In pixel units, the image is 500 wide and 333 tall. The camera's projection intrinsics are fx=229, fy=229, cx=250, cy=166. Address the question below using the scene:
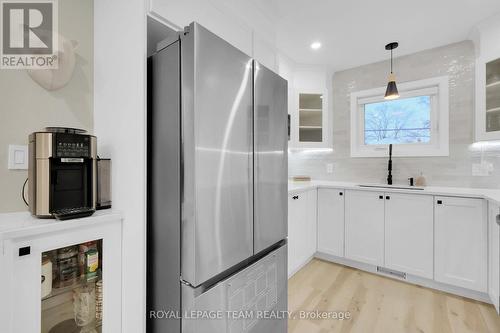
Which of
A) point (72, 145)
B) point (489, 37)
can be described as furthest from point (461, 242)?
point (72, 145)

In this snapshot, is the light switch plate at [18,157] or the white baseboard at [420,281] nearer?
the light switch plate at [18,157]

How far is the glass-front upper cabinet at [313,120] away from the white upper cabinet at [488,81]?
4.94 feet

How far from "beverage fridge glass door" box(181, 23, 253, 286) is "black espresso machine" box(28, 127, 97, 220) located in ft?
1.49

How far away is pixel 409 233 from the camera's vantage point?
2.34 metres

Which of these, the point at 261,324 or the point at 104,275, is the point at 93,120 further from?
the point at 261,324

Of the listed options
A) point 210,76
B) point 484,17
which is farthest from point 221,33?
point 484,17

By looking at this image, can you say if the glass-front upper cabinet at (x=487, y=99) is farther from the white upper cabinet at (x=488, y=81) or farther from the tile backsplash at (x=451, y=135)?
the tile backsplash at (x=451, y=135)

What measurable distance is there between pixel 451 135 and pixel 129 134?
3181mm

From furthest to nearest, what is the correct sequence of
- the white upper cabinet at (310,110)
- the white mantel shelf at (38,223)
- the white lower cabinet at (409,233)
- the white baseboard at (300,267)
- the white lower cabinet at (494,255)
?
the white upper cabinet at (310,110), the white baseboard at (300,267), the white lower cabinet at (409,233), the white lower cabinet at (494,255), the white mantel shelf at (38,223)

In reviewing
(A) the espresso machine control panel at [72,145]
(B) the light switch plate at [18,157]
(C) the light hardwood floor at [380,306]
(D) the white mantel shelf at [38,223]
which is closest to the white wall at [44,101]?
(B) the light switch plate at [18,157]

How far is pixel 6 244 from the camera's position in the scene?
0.72 metres

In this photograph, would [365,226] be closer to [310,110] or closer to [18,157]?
[310,110]

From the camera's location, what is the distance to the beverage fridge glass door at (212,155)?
35.8 inches

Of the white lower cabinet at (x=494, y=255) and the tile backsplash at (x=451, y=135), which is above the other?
the tile backsplash at (x=451, y=135)
